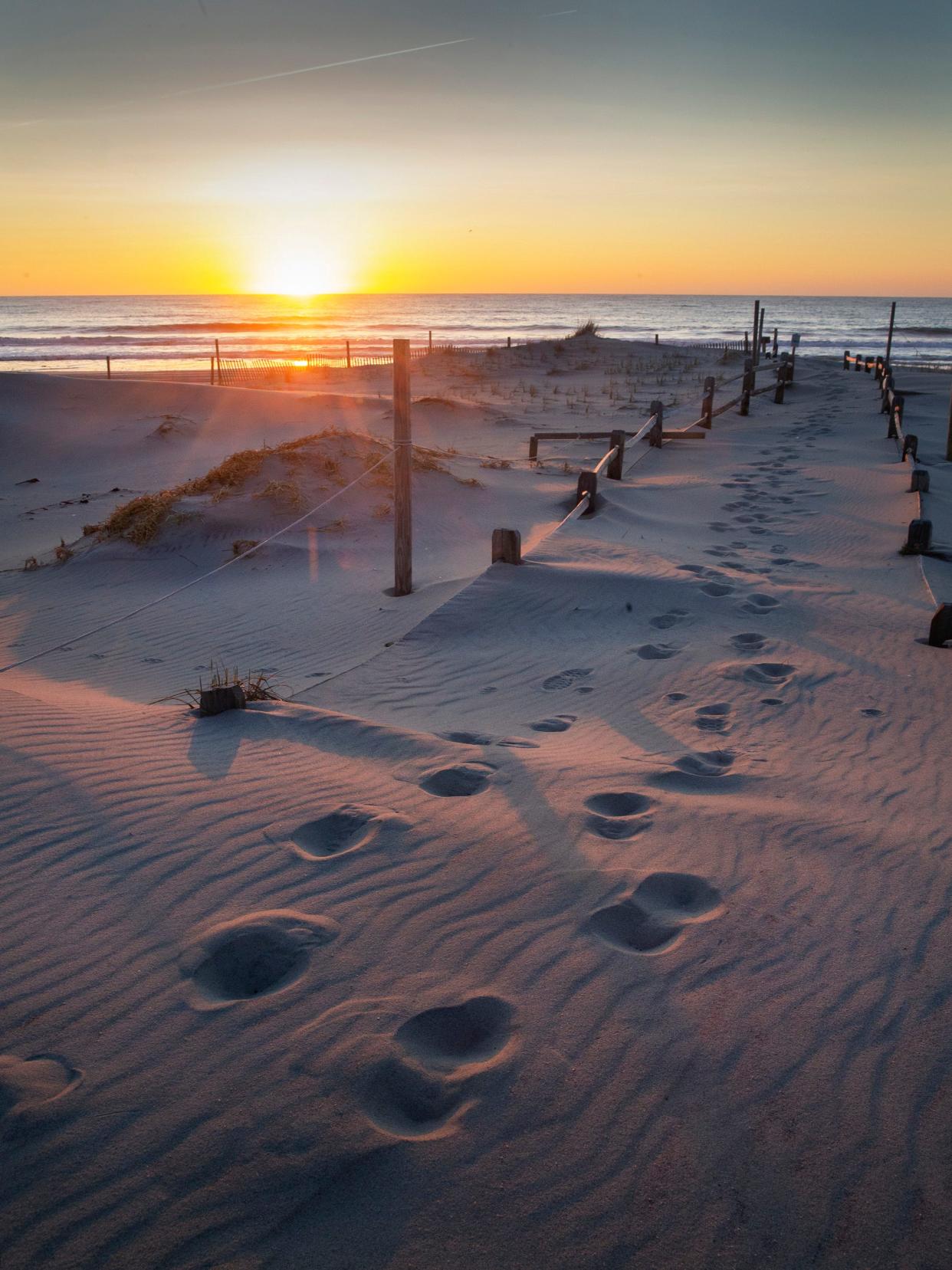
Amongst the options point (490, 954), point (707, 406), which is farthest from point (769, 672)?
point (707, 406)

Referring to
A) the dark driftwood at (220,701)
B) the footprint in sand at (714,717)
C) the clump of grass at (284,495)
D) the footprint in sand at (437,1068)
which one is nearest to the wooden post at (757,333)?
the clump of grass at (284,495)

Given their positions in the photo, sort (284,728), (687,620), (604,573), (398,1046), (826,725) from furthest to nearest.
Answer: (604,573) < (687,620) < (826,725) < (284,728) < (398,1046)

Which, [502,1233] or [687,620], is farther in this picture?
[687,620]

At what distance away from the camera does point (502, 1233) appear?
2023mm

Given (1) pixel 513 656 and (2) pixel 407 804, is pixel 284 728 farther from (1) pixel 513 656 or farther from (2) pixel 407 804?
(1) pixel 513 656

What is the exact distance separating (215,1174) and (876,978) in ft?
6.79

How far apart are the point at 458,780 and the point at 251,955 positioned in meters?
1.47

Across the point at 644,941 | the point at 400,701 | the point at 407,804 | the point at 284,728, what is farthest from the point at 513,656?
the point at 644,941

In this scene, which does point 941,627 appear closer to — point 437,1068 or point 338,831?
point 338,831

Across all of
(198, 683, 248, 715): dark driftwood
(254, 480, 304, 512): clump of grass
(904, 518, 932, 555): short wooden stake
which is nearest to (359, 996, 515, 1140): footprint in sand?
(198, 683, 248, 715): dark driftwood

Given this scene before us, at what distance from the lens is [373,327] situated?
67.7 m

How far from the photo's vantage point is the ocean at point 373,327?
4544 centimetres

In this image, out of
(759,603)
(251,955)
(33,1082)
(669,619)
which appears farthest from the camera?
(759,603)

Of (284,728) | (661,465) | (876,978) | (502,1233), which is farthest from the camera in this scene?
(661,465)
